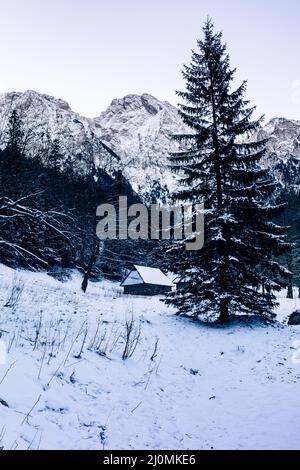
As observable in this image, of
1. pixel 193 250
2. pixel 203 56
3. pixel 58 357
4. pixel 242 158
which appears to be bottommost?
pixel 58 357

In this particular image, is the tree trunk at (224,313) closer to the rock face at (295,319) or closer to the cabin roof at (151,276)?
the rock face at (295,319)

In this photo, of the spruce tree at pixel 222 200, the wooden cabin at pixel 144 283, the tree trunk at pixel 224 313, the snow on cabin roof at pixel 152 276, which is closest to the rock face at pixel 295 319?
the spruce tree at pixel 222 200

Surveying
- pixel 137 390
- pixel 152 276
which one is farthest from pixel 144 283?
pixel 137 390

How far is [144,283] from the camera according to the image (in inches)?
1823

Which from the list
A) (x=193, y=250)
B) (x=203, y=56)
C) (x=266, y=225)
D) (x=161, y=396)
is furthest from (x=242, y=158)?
(x=161, y=396)

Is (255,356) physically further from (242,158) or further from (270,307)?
(242,158)

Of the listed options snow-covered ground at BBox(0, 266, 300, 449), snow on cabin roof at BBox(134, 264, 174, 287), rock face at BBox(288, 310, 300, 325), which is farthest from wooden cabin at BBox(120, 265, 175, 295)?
snow-covered ground at BBox(0, 266, 300, 449)

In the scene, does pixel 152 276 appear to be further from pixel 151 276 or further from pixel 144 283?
pixel 144 283

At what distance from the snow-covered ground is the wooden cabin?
3588 centimetres

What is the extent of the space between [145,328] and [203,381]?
403cm

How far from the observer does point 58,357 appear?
654 cm

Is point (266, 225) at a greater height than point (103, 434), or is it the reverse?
point (266, 225)

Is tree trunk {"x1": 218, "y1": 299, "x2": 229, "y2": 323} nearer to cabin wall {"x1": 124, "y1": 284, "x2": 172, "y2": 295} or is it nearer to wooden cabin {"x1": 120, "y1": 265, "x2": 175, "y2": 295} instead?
wooden cabin {"x1": 120, "y1": 265, "x2": 175, "y2": 295}

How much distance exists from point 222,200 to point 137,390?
9870mm
